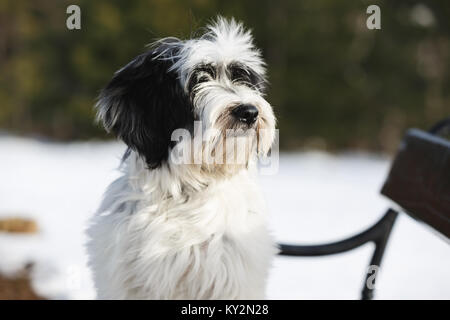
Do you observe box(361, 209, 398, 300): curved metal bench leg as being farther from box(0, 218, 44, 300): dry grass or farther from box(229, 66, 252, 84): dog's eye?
box(0, 218, 44, 300): dry grass

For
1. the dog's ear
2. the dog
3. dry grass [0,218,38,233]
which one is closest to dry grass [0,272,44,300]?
dry grass [0,218,38,233]

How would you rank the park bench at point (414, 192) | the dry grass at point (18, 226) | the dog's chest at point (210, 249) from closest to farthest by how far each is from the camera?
the dog's chest at point (210, 249)
the park bench at point (414, 192)
the dry grass at point (18, 226)

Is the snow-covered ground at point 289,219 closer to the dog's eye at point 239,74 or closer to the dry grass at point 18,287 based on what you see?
the dry grass at point 18,287

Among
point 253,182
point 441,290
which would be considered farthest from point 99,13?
point 253,182

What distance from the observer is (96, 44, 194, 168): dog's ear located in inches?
81.4

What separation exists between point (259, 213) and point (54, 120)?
35.7ft

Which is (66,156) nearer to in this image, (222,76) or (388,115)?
(388,115)

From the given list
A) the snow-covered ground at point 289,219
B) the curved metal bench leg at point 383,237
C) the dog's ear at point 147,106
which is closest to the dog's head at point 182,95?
the dog's ear at point 147,106

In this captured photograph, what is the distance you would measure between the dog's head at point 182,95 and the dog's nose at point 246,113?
3 cm

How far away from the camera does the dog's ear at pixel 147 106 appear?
6.78ft

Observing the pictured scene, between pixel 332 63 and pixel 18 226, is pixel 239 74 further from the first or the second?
pixel 332 63

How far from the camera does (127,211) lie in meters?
2.05

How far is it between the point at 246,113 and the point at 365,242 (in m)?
1.11
